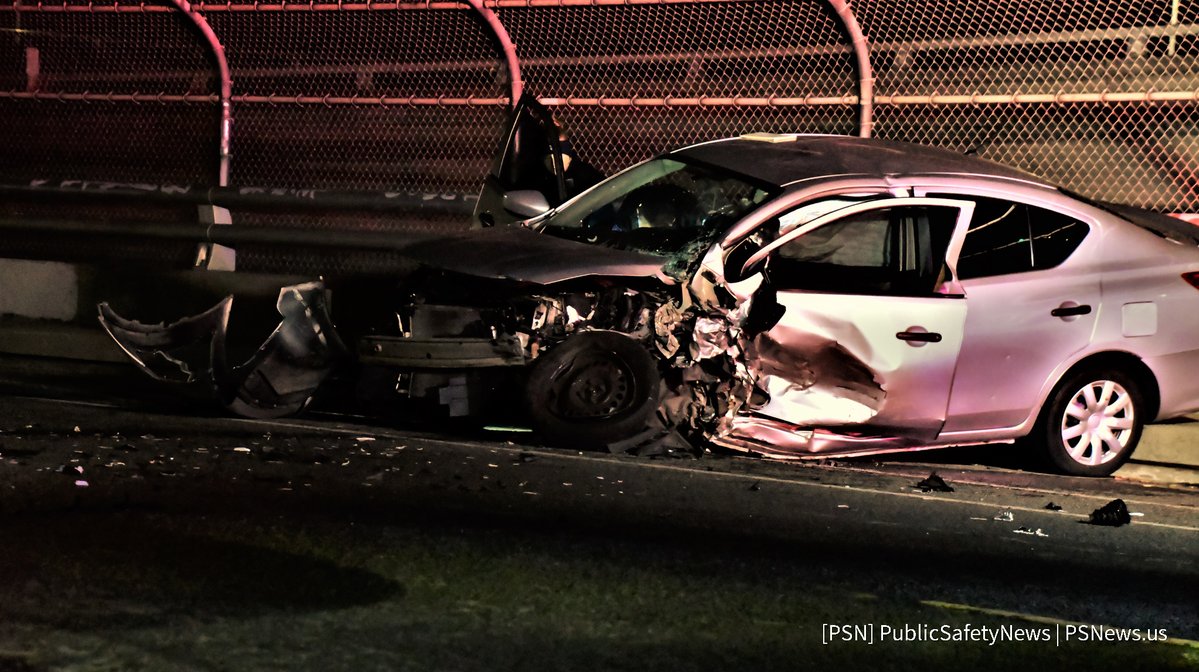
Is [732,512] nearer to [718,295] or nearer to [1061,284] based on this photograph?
[718,295]

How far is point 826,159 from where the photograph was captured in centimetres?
788

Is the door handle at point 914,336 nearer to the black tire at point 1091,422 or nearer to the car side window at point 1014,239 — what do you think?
the car side window at point 1014,239

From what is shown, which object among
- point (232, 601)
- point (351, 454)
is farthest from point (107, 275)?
point (232, 601)

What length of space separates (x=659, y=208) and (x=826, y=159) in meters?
0.98

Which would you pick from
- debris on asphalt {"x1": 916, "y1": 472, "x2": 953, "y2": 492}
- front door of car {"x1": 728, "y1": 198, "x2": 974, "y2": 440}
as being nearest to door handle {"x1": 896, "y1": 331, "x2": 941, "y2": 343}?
front door of car {"x1": 728, "y1": 198, "x2": 974, "y2": 440}

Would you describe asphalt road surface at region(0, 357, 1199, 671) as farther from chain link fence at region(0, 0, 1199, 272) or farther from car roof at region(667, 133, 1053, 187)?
chain link fence at region(0, 0, 1199, 272)

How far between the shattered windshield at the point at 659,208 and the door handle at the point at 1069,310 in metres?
1.63

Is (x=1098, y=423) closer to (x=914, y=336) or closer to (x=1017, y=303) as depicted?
(x=1017, y=303)

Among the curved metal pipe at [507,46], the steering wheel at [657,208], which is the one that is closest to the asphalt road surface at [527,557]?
the steering wheel at [657,208]

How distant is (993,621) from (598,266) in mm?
2877

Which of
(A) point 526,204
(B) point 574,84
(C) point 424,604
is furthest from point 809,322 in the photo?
(B) point 574,84

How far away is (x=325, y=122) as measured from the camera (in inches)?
647

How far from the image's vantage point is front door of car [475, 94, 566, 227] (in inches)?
358

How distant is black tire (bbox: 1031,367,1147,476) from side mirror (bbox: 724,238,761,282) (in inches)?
73.3
